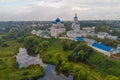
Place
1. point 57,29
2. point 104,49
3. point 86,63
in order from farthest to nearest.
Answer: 1. point 57,29
2. point 104,49
3. point 86,63

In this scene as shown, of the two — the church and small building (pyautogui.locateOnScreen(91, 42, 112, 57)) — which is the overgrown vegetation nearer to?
small building (pyautogui.locateOnScreen(91, 42, 112, 57))

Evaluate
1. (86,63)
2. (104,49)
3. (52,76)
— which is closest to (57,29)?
(104,49)

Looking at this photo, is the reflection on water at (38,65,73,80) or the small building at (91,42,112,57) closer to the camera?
the reflection on water at (38,65,73,80)

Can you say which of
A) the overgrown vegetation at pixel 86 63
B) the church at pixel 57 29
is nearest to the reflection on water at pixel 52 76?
the overgrown vegetation at pixel 86 63

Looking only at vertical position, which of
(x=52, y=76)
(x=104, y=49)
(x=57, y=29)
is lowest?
(x=52, y=76)

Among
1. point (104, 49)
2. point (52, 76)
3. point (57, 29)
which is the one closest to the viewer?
point (52, 76)

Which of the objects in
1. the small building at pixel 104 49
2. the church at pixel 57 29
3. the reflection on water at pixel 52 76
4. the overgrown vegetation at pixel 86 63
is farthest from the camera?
the church at pixel 57 29

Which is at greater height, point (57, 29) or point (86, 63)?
point (57, 29)

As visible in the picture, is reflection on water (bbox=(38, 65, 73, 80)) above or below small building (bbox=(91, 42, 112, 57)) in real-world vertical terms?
below

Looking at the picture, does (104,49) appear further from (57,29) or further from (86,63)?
(57,29)

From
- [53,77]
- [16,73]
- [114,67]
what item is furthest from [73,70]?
[16,73]

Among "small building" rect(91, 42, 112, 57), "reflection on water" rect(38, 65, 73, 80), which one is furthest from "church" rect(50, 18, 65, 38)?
"reflection on water" rect(38, 65, 73, 80)

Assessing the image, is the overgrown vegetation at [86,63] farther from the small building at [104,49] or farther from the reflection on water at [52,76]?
the small building at [104,49]
